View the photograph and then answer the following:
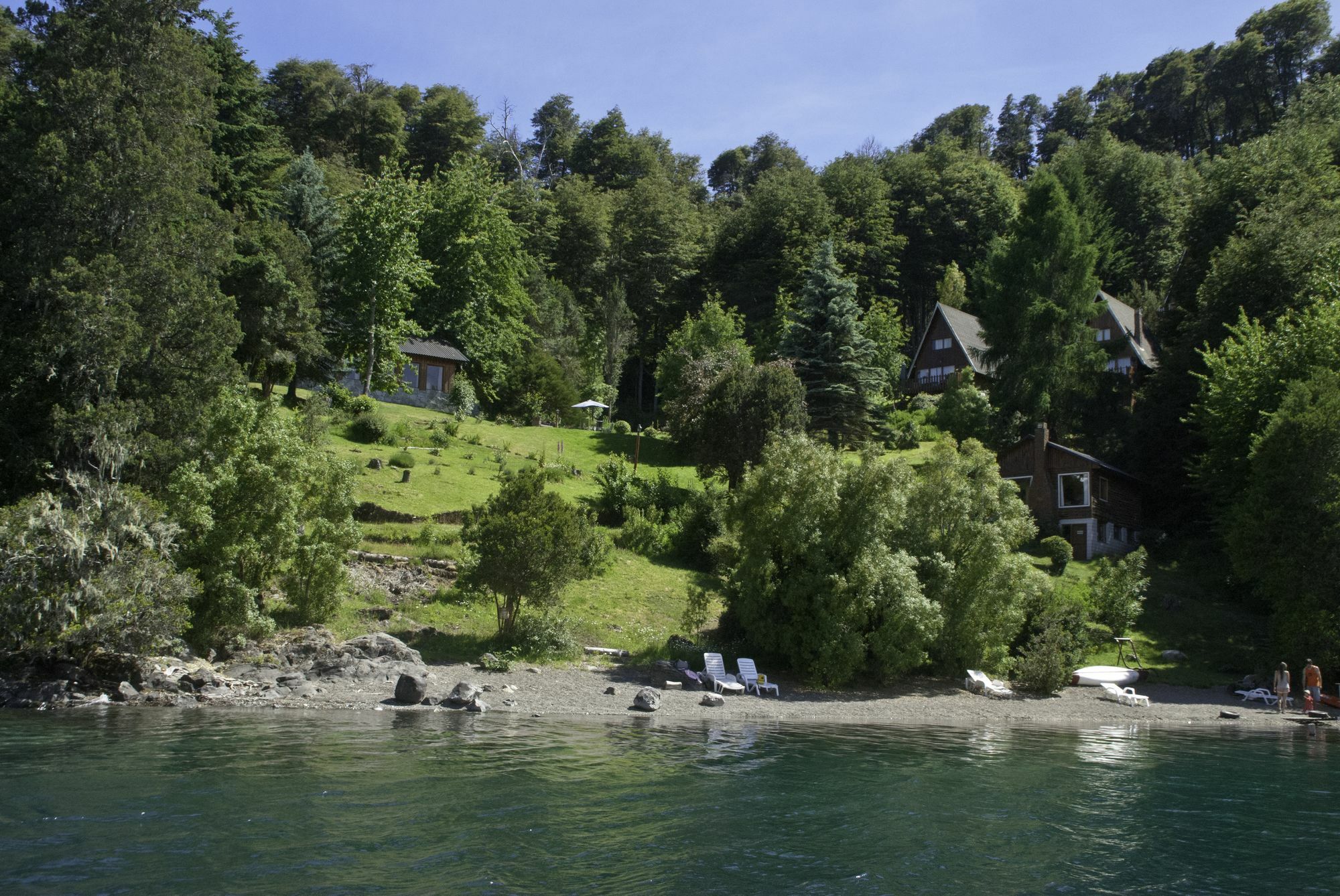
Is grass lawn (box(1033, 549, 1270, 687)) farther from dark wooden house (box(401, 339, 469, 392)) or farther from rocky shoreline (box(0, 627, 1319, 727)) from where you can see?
dark wooden house (box(401, 339, 469, 392))

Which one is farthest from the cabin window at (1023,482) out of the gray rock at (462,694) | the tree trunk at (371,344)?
the tree trunk at (371,344)

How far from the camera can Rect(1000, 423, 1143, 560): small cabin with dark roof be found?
47250mm

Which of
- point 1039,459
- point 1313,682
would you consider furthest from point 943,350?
point 1313,682

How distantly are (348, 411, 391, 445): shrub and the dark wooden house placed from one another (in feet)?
51.7

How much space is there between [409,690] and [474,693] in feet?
5.46

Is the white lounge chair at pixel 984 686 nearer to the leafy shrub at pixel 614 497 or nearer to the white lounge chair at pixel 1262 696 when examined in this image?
the white lounge chair at pixel 1262 696

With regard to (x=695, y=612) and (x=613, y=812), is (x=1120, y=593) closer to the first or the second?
(x=695, y=612)

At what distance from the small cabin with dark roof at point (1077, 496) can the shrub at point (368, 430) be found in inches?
1224

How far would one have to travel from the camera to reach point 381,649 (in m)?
27.0

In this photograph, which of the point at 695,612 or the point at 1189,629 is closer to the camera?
the point at 695,612

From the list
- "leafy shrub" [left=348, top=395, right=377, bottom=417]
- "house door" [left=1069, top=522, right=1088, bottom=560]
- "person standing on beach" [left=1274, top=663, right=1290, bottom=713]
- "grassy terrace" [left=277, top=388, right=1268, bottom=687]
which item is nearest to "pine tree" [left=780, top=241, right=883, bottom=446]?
"grassy terrace" [left=277, top=388, right=1268, bottom=687]

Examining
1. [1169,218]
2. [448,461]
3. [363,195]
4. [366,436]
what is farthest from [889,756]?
[1169,218]

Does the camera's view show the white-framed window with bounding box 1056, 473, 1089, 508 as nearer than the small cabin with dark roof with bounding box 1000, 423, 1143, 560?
No

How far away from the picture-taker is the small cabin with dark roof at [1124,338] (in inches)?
2482
